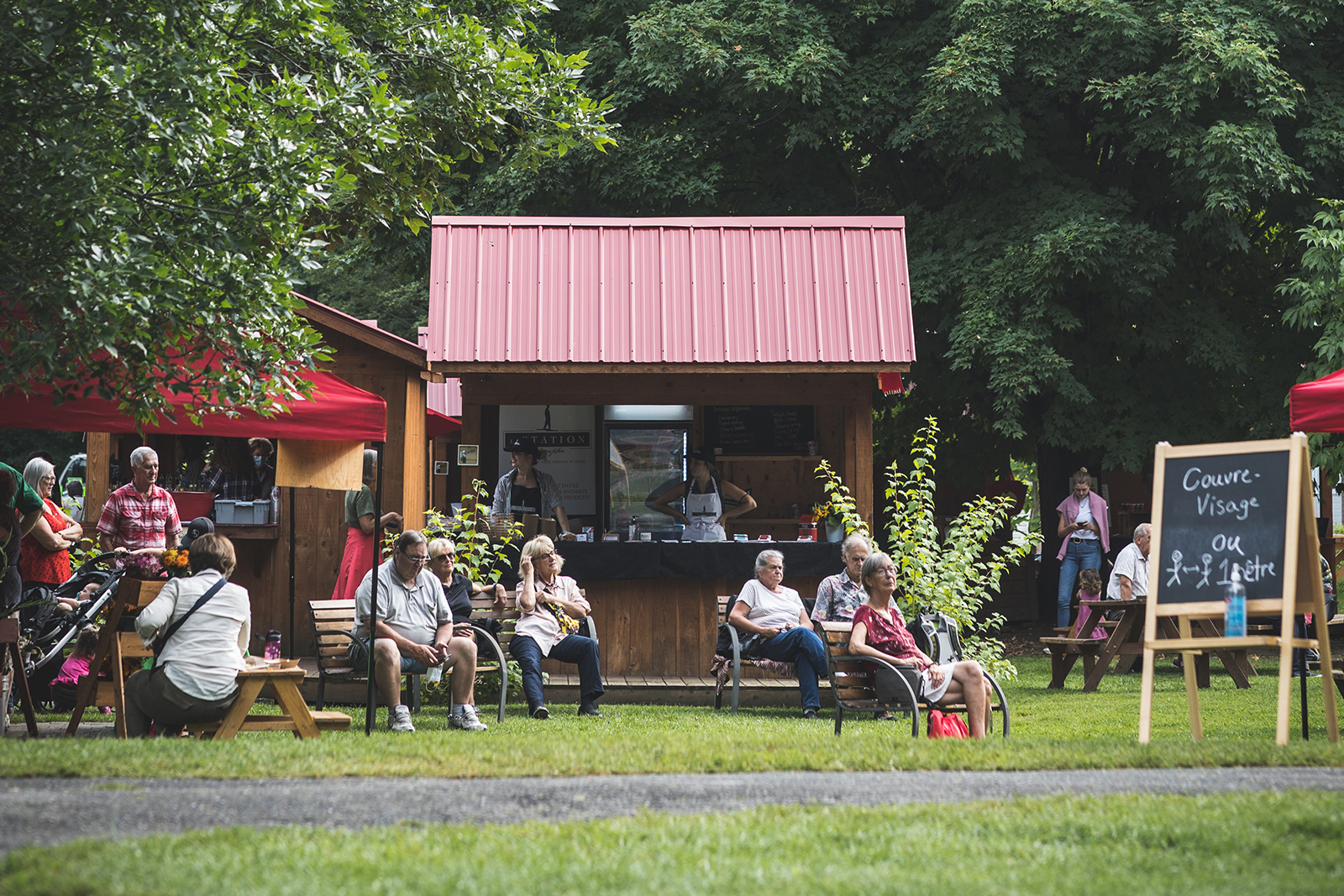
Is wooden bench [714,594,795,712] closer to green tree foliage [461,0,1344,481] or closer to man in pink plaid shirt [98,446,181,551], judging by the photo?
man in pink plaid shirt [98,446,181,551]

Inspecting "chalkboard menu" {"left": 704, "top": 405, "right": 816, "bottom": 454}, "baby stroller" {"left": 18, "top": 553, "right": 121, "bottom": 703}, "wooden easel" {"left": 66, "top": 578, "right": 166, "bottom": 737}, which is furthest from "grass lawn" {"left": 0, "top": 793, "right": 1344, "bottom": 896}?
"chalkboard menu" {"left": 704, "top": 405, "right": 816, "bottom": 454}

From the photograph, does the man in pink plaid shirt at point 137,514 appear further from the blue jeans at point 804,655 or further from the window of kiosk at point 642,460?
the window of kiosk at point 642,460

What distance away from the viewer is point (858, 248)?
525 inches

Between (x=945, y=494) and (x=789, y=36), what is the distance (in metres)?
7.51

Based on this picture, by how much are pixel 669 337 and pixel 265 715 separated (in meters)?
6.17

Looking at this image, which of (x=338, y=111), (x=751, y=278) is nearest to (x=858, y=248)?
(x=751, y=278)

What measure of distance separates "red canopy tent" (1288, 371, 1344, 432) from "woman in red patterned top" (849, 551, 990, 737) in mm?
2565

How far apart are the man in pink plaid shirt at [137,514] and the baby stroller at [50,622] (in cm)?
50

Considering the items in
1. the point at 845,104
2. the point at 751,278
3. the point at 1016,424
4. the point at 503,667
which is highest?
the point at 845,104

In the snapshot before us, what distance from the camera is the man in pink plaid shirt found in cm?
1036

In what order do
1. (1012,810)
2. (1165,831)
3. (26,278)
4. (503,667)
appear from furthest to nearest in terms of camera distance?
1. (503,667)
2. (26,278)
3. (1012,810)
4. (1165,831)

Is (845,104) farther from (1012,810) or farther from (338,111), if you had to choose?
(1012,810)

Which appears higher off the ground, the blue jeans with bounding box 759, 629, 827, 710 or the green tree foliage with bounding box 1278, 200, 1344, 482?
the green tree foliage with bounding box 1278, 200, 1344, 482

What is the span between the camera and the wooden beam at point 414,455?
42.5 feet
